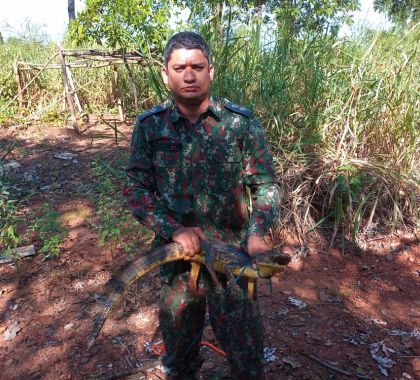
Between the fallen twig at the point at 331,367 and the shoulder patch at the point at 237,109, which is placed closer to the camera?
the shoulder patch at the point at 237,109

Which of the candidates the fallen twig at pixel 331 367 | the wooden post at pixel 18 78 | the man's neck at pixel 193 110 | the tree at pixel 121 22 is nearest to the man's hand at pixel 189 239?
the man's neck at pixel 193 110

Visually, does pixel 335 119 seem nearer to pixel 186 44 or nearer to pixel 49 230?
pixel 186 44

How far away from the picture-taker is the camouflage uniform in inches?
60.0

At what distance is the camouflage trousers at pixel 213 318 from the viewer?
5.01 feet

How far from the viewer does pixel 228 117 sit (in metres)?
1.53

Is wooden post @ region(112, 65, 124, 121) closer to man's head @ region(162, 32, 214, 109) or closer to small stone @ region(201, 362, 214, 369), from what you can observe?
small stone @ region(201, 362, 214, 369)

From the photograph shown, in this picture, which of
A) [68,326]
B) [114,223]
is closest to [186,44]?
[68,326]

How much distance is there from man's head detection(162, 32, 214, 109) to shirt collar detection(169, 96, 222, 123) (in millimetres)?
65

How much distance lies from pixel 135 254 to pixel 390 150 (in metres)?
2.38

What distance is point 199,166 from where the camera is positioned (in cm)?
154

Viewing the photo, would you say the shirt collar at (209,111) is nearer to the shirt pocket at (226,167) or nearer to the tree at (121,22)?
the shirt pocket at (226,167)

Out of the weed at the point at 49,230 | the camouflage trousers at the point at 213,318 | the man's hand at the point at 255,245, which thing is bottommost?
the weed at the point at 49,230

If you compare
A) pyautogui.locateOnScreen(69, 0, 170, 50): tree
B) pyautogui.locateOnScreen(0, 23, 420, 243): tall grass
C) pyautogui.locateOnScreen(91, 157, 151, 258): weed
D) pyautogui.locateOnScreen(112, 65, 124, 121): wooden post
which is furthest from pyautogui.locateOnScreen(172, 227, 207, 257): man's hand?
pyautogui.locateOnScreen(112, 65, 124, 121): wooden post

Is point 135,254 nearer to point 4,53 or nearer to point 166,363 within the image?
point 166,363
